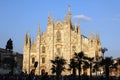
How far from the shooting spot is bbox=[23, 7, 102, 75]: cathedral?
86562 millimetres

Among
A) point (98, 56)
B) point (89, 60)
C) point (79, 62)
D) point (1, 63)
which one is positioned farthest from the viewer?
point (1, 63)

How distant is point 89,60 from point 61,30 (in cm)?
1466

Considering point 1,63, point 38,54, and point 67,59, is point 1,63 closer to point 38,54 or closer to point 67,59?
point 38,54

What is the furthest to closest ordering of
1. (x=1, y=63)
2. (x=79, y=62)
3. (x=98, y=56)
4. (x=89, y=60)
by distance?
(x=1, y=63) → (x=98, y=56) → (x=89, y=60) → (x=79, y=62)

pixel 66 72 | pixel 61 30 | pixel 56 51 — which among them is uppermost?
pixel 61 30

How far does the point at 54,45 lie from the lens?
291ft

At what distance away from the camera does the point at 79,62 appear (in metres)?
70.4

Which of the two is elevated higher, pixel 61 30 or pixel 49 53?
pixel 61 30

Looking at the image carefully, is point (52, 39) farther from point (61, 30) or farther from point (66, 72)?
point (66, 72)

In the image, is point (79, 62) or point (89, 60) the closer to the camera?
point (79, 62)

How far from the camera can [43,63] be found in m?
88.5

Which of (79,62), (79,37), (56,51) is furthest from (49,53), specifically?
(79,62)

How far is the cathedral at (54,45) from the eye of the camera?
86562 millimetres

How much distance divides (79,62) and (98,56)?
1544cm
